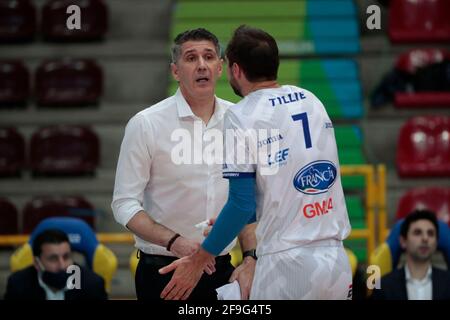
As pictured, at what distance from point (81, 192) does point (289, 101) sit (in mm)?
5324

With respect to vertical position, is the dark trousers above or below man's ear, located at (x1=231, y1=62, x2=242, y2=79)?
below

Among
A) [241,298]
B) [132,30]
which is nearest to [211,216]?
[241,298]

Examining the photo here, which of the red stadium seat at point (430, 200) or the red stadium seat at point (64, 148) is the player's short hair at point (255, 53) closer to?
the red stadium seat at point (430, 200)

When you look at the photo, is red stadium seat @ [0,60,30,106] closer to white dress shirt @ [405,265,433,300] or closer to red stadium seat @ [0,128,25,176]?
red stadium seat @ [0,128,25,176]

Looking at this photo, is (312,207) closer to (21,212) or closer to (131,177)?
(131,177)

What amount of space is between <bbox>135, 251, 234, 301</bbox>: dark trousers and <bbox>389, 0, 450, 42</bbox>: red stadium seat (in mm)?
5701

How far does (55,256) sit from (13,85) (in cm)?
339

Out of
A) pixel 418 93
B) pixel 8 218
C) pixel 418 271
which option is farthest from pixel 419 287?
pixel 8 218

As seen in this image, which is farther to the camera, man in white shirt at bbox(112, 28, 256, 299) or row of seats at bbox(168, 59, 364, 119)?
row of seats at bbox(168, 59, 364, 119)

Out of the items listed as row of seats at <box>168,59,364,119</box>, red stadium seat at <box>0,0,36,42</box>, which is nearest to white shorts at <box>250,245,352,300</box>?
row of seats at <box>168,59,364,119</box>

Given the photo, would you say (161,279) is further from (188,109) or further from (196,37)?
(196,37)

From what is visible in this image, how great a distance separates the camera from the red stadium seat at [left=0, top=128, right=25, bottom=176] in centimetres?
929

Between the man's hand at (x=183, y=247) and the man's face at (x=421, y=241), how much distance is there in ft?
8.41

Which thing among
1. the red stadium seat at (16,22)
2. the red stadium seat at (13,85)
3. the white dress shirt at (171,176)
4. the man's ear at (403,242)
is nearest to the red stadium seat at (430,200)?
the man's ear at (403,242)
